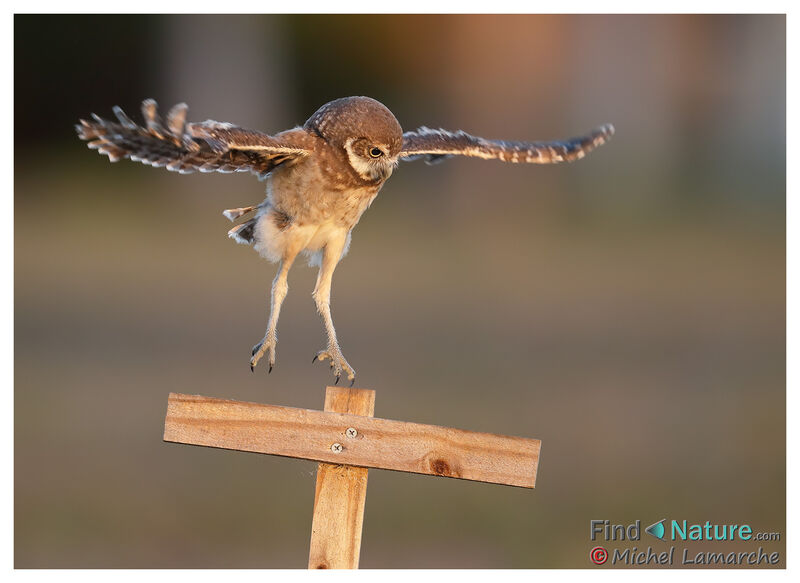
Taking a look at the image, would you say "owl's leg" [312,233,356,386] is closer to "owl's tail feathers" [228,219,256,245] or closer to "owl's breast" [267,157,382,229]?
"owl's breast" [267,157,382,229]

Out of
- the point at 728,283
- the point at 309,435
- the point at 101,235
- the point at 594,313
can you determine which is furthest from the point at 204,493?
the point at 728,283

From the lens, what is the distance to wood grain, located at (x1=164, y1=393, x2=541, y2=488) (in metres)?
3.32

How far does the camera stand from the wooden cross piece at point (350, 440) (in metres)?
3.32

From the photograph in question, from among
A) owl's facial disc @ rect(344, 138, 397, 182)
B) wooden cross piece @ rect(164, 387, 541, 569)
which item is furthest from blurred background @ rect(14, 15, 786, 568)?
owl's facial disc @ rect(344, 138, 397, 182)

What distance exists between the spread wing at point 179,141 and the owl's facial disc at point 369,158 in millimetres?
204

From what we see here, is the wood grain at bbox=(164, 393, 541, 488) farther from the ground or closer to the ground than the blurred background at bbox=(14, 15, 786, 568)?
closer to the ground

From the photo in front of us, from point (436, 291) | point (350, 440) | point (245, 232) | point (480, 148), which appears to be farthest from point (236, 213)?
point (436, 291)

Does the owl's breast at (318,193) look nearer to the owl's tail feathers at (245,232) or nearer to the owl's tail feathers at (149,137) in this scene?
the owl's tail feathers at (245,232)

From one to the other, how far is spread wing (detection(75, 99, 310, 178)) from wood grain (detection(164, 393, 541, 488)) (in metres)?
1.02

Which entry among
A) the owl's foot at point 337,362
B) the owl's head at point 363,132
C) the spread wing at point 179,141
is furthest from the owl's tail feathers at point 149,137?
the owl's foot at point 337,362

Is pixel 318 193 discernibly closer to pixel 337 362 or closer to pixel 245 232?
pixel 245 232

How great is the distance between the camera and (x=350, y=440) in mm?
3354

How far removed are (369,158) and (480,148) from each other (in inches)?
26.0

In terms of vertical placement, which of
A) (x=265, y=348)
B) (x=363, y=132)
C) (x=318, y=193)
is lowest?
(x=265, y=348)
